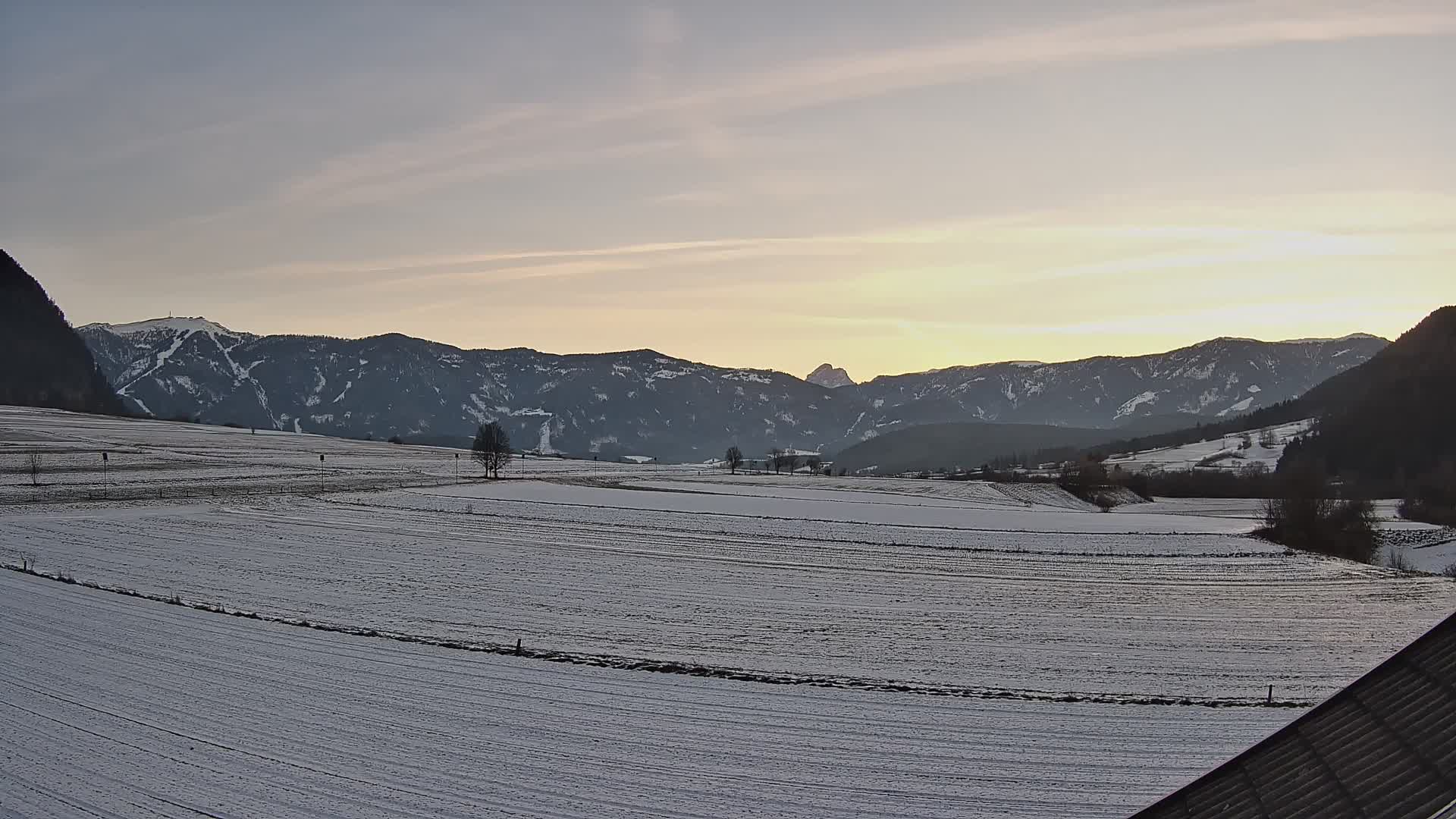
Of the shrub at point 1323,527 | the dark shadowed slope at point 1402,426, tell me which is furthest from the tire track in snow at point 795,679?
the dark shadowed slope at point 1402,426

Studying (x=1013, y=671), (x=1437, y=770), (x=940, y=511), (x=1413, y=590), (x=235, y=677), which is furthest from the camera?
(x=940, y=511)

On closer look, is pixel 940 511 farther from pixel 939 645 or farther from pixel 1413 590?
pixel 939 645

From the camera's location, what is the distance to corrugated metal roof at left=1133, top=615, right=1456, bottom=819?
7.34 meters

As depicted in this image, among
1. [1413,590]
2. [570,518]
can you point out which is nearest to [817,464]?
[570,518]

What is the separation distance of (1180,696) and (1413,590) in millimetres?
27405

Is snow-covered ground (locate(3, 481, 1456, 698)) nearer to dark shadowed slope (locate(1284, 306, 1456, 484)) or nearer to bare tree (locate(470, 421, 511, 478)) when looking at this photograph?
bare tree (locate(470, 421, 511, 478))

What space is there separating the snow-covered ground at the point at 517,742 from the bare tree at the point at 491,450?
8501 centimetres

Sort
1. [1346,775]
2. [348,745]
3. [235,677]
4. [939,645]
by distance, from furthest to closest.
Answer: [939,645] → [235,677] → [348,745] → [1346,775]

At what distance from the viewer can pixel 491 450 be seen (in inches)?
4574

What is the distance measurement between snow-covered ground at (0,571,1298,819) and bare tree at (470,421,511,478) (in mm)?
85005

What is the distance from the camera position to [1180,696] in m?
24.5

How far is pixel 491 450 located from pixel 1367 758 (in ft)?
371

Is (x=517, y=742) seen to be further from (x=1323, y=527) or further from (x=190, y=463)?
(x=190, y=463)

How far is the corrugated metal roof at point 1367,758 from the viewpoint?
7.34 m
